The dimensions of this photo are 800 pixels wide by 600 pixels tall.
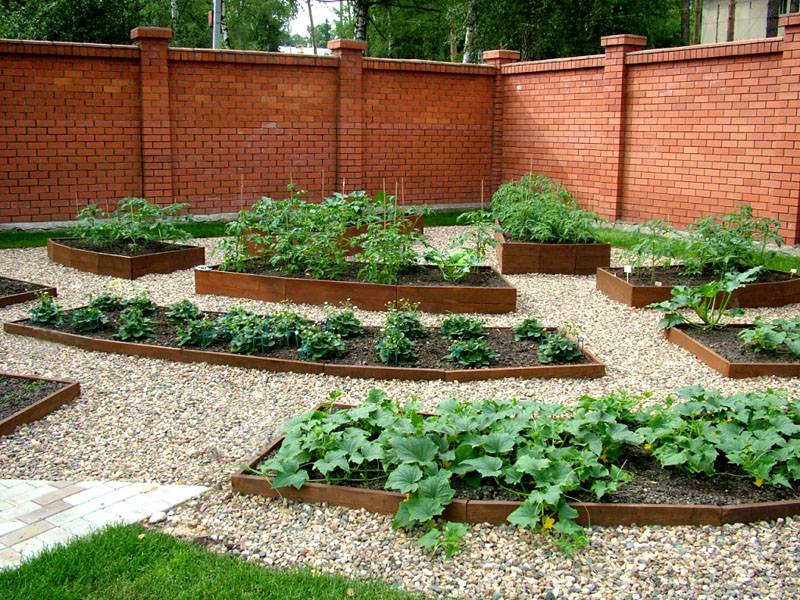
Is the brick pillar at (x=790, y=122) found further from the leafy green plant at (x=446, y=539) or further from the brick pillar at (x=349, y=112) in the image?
the leafy green plant at (x=446, y=539)

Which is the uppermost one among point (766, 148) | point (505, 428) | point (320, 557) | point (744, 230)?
point (766, 148)

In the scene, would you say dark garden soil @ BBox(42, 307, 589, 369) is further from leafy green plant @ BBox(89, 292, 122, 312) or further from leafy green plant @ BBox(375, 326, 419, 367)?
leafy green plant @ BBox(89, 292, 122, 312)

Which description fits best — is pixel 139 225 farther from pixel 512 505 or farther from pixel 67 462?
pixel 512 505

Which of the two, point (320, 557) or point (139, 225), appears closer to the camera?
point (320, 557)

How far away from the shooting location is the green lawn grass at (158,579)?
3.03 metres

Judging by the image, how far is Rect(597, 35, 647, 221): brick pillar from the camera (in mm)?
12211

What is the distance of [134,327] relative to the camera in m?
6.29

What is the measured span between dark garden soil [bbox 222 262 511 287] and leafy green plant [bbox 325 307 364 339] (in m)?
1.36

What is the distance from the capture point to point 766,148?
402 inches

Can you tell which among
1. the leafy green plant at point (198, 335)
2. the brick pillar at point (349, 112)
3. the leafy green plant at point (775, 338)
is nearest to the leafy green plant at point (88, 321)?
the leafy green plant at point (198, 335)

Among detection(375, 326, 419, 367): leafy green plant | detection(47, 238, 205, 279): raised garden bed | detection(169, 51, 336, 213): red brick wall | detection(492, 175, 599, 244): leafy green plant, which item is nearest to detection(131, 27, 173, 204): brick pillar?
detection(169, 51, 336, 213): red brick wall

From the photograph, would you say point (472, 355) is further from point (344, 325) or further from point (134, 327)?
point (134, 327)

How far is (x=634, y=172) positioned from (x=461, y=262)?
5.44 meters

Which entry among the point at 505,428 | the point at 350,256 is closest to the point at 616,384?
the point at 505,428
